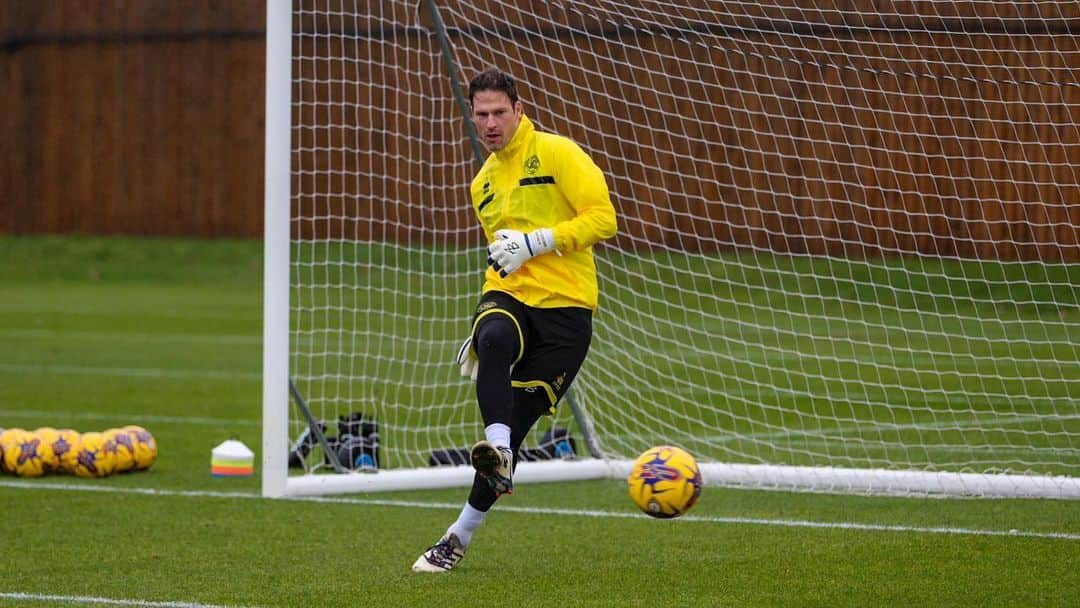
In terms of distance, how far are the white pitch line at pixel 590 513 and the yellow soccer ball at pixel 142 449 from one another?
0.45m

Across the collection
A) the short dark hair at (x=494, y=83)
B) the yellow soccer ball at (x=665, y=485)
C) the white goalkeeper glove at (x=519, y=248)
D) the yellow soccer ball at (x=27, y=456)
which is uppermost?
the short dark hair at (x=494, y=83)

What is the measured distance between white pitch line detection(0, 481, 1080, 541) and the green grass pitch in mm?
17

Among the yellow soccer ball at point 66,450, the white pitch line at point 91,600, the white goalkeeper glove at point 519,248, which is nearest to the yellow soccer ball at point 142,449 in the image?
the yellow soccer ball at point 66,450

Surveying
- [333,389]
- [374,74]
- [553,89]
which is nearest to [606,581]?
[553,89]

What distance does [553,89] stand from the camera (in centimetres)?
1155

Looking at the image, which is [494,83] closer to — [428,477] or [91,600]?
[91,600]


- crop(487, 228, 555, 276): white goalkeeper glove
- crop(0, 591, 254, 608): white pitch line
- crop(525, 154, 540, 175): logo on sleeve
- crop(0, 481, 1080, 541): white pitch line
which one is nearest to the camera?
crop(0, 591, 254, 608): white pitch line

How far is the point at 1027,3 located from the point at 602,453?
12.1ft

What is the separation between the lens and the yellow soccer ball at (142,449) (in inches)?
376

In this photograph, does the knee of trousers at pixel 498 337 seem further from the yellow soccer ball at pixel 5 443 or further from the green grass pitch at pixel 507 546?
the yellow soccer ball at pixel 5 443

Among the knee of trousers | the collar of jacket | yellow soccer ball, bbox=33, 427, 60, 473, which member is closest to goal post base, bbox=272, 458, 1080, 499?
yellow soccer ball, bbox=33, 427, 60, 473

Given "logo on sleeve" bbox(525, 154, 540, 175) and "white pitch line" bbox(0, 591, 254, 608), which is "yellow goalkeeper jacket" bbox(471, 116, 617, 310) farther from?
"white pitch line" bbox(0, 591, 254, 608)

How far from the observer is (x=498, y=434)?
19.8 ft

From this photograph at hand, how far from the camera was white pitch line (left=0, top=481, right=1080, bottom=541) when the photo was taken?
7.33 meters
